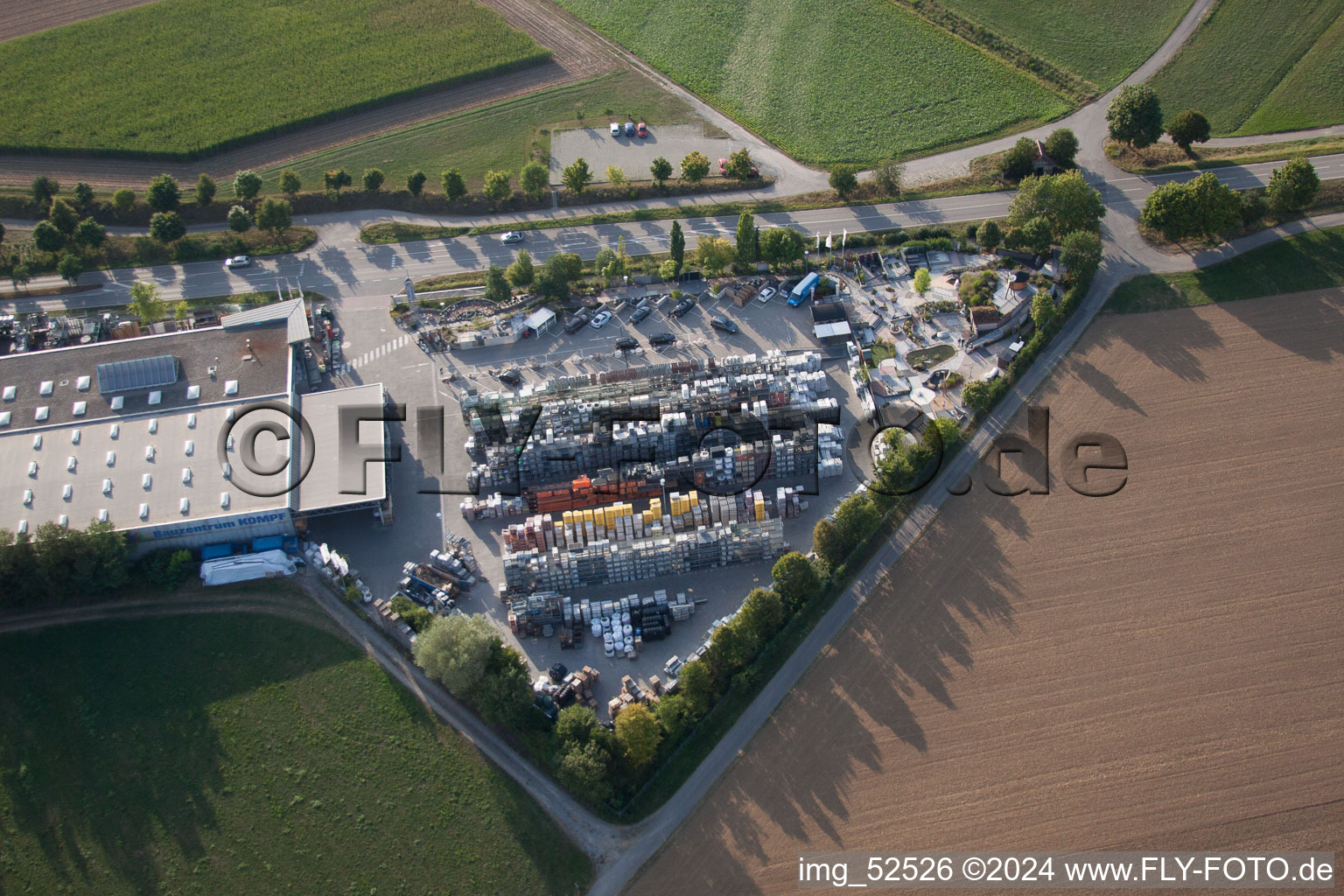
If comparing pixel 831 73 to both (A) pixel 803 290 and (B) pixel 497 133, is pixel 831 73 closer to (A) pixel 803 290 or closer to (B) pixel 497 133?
(A) pixel 803 290

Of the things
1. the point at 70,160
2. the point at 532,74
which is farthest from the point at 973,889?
the point at 70,160

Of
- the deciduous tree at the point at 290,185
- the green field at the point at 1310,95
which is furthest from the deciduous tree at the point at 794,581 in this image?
the green field at the point at 1310,95

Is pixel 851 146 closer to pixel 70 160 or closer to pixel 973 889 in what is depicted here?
pixel 973 889

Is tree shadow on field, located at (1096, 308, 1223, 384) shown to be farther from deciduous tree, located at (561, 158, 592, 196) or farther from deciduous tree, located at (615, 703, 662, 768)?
deciduous tree, located at (615, 703, 662, 768)

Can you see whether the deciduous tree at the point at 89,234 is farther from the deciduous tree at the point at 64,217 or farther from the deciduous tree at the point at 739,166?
the deciduous tree at the point at 739,166

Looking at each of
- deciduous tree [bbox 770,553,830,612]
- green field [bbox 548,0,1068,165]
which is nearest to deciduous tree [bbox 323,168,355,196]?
green field [bbox 548,0,1068,165]
